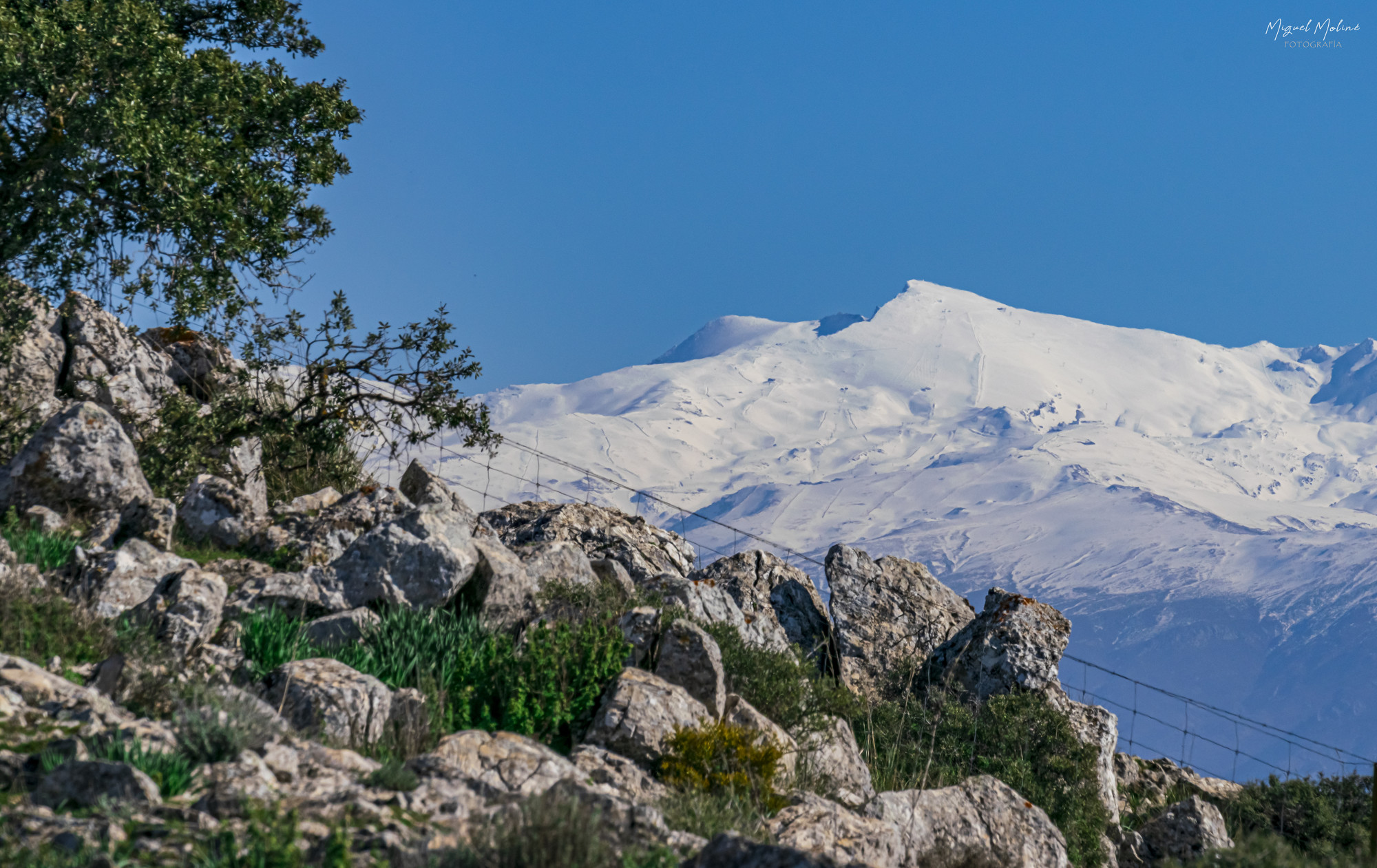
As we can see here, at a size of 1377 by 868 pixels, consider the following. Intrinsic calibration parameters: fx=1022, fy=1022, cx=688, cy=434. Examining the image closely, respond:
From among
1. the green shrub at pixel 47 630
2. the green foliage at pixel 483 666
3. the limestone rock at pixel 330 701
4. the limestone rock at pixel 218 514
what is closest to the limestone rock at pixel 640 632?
the green foliage at pixel 483 666

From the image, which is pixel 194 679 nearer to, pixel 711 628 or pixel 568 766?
pixel 568 766

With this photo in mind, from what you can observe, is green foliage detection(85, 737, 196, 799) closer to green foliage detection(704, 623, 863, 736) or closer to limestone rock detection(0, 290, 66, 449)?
green foliage detection(704, 623, 863, 736)

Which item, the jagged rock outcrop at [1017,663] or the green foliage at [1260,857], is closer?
the green foliage at [1260,857]

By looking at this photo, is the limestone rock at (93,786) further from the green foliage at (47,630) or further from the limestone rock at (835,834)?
the limestone rock at (835,834)

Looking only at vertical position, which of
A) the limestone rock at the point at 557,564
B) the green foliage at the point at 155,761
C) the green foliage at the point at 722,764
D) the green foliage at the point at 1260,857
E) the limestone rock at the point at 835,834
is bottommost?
the green foliage at the point at 155,761

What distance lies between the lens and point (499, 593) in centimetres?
1017

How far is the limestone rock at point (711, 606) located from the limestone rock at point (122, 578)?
17.0 ft

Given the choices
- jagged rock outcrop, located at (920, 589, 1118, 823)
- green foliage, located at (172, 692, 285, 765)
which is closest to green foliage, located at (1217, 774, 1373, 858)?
jagged rock outcrop, located at (920, 589, 1118, 823)

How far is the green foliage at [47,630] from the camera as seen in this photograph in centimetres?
739

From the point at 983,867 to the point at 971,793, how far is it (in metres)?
0.66

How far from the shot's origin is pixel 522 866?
496 cm

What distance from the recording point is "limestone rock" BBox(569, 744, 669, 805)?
23.6 feet

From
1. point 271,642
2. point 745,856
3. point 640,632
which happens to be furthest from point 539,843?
point 640,632

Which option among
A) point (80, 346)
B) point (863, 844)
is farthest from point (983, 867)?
point (80, 346)
